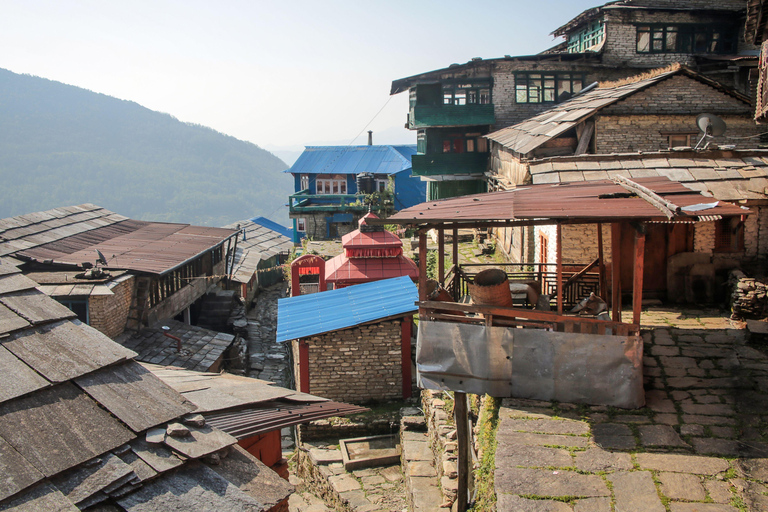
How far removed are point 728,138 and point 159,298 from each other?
20.4 metres

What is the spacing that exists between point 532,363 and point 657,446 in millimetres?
1774

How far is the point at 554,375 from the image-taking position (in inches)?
296

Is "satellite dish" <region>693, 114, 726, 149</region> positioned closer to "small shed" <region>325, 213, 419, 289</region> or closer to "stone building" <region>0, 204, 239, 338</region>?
"small shed" <region>325, 213, 419, 289</region>

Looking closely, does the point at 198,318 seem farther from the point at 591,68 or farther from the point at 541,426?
the point at 591,68

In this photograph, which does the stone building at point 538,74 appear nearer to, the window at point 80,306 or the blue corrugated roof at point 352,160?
the blue corrugated roof at point 352,160

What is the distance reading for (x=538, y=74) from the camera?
29.5 metres

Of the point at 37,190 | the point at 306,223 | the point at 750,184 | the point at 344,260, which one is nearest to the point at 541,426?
the point at 750,184

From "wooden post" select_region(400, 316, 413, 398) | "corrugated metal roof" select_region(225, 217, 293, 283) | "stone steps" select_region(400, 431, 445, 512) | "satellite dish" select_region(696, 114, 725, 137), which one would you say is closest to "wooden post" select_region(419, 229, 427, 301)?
"stone steps" select_region(400, 431, 445, 512)

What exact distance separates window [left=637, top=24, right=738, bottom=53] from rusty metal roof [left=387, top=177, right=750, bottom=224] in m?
23.6

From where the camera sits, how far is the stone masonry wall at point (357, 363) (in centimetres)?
1362

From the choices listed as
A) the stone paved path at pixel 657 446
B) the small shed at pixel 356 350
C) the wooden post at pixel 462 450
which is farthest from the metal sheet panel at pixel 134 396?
the small shed at pixel 356 350

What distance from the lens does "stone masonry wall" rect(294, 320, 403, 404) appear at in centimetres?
1362

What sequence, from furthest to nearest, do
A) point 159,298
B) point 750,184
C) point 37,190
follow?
point 37,190 → point 159,298 → point 750,184

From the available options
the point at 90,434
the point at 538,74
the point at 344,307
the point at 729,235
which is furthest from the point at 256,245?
the point at 90,434
